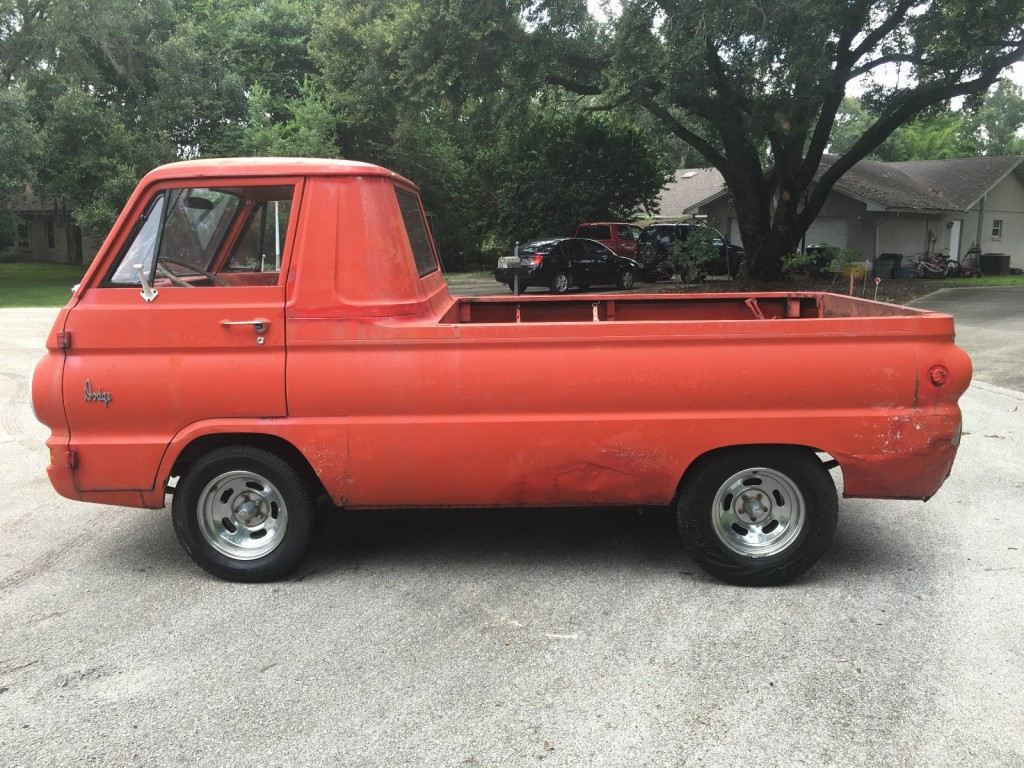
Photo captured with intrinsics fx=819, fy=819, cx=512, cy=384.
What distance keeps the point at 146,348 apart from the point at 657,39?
14.3 m

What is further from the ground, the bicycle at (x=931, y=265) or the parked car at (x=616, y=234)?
the parked car at (x=616, y=234)

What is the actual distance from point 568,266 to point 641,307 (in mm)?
17060

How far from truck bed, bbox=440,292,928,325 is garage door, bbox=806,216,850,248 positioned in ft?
86.8

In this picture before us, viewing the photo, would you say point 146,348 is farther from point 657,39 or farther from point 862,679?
point 657,39

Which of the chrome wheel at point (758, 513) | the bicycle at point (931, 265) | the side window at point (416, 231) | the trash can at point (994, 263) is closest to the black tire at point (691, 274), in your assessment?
the bicycle at point (931, 265)

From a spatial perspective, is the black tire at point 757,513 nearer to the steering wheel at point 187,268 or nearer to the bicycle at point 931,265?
the steering wheel at point 187,268

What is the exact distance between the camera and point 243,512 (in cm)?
425

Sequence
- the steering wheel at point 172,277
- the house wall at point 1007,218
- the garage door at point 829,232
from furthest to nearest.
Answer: the house wall at point 1007,218
the garage door at point 829,232
the steering wheel at point 172,277

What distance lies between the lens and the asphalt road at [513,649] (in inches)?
114

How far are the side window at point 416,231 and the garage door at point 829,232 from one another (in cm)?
2785

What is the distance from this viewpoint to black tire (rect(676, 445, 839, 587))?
402 cm

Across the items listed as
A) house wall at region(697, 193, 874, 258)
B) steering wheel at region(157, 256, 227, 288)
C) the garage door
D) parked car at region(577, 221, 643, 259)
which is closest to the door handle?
steering wheel at region(157, 256, 227, 288)

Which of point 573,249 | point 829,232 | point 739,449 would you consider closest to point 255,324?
point 739,449

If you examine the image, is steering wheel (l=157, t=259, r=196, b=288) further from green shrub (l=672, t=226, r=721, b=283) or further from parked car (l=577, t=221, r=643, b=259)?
parked car (l=577, t=221, r=643, b=259)
